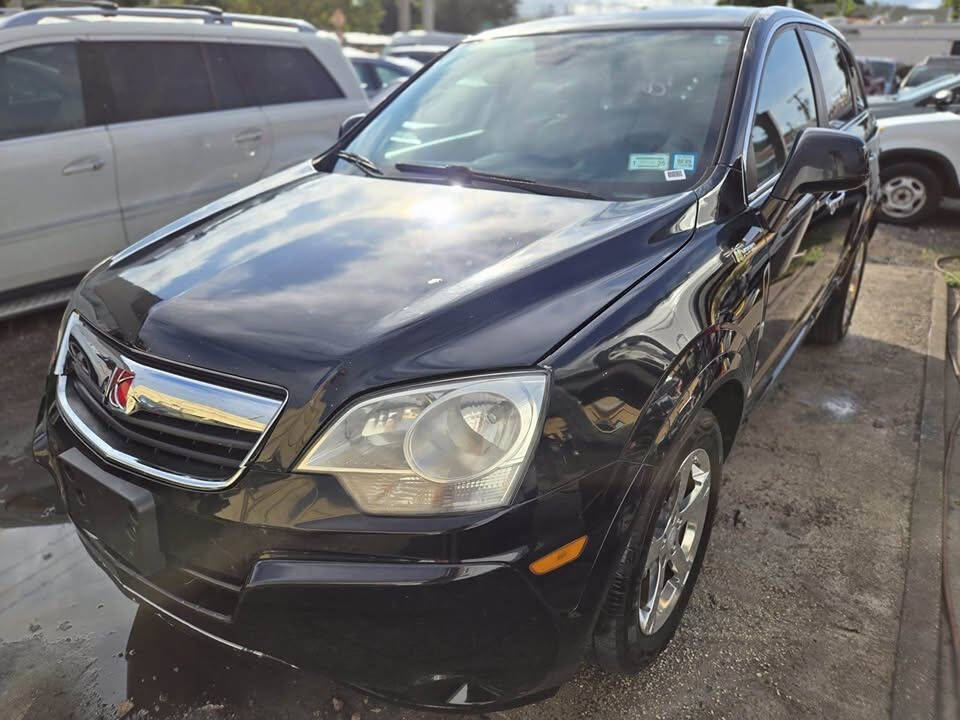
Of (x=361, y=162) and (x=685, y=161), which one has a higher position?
(x=685, y=161)

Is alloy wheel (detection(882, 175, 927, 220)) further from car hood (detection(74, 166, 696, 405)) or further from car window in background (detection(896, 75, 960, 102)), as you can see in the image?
car hood (detection(74, 166, 696, 405))

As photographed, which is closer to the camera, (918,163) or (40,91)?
(40,91)

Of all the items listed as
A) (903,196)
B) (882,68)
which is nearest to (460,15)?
(882,68)

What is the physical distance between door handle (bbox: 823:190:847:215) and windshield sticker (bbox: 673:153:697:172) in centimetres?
108

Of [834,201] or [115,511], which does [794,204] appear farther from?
[115,511]

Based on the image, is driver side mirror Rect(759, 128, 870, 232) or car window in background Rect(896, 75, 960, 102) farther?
car window in background Rect(896, 75, 960, 102)

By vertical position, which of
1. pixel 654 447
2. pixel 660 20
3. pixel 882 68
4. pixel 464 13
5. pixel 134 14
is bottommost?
pixel 464 13

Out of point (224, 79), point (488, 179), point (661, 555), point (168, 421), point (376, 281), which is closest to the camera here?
point (168, 421)

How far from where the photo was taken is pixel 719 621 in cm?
247

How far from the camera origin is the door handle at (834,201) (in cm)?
336

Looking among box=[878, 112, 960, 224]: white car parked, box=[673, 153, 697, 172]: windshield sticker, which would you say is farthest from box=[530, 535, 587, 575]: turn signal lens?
box=[878, 112, 960, 224]: white car parked

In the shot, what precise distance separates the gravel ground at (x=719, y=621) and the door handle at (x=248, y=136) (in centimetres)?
223

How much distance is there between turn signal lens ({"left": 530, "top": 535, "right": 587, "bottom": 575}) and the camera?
1.60 metres

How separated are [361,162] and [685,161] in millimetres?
1205
